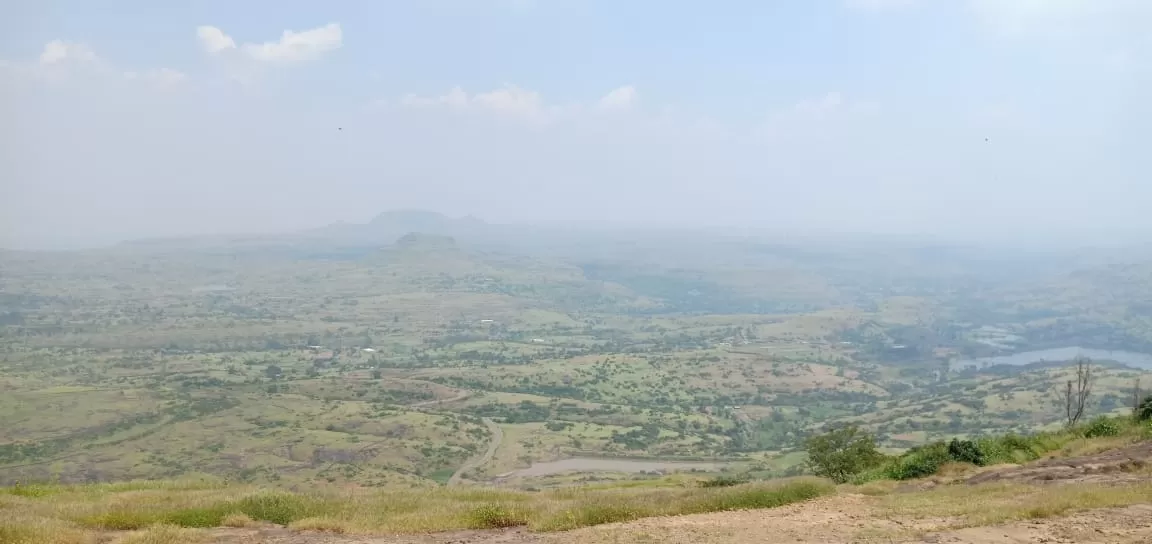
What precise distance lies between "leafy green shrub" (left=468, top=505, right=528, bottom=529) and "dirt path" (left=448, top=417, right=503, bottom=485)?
4462 cm

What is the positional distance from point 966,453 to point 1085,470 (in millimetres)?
3537

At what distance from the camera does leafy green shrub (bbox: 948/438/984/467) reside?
65.5ft

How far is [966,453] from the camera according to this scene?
20.3 meters

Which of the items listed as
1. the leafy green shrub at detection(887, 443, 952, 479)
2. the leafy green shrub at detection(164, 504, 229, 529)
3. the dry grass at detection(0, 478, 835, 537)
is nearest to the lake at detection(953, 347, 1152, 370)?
the leafy green shrub at detection(887, 443, 952, 479)

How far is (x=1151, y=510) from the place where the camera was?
11.9m

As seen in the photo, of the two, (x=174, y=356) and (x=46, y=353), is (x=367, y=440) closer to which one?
(x=174, y=356)

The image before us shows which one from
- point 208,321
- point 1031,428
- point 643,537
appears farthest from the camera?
point 208,321

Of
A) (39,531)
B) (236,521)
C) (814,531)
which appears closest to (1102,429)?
(814,531)

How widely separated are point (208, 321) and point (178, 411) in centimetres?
8975

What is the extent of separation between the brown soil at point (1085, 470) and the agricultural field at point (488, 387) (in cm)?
2256

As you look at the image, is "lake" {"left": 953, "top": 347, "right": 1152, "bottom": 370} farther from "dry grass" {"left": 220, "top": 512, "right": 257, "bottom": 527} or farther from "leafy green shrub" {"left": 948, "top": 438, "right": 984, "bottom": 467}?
"dry grass" {"left": 220, "top": 512, "right": 257, "bottom": 527}

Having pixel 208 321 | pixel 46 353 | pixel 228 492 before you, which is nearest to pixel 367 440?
pixel 228 492

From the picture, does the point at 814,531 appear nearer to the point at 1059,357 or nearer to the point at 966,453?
the point at 966,453

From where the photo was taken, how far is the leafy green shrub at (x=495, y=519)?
44.8 feet
